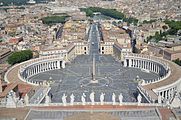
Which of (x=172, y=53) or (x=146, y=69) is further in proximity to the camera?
(x=172, y=53)

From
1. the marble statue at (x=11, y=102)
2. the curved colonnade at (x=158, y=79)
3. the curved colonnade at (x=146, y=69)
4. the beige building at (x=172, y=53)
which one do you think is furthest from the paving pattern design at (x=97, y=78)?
the marble statue at (x=11, y=102)

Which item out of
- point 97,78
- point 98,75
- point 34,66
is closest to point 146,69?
point 98,75

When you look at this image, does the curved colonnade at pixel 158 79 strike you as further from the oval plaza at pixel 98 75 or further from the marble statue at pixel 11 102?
the marble statue at pixel 11 102

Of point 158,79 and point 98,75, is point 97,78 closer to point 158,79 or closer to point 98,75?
point 98,75

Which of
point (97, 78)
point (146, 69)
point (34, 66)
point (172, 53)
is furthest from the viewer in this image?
point (172, 53)

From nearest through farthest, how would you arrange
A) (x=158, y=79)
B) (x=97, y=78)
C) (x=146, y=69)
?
(x=158, y=79) < (x=97, y=78) < (x=146, y=69)

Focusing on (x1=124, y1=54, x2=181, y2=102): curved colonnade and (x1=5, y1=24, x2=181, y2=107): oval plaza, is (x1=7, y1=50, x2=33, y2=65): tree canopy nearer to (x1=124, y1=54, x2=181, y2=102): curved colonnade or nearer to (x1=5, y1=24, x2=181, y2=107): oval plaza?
(x1=5, y1=24, x2=181, y2=107): oval plaza

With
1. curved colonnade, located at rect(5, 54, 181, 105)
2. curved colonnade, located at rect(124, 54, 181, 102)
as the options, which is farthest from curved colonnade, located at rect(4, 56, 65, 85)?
curved colonnade, located at rect(124, 54, 181, 102)

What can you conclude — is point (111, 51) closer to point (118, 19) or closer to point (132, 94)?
point (132, 94)

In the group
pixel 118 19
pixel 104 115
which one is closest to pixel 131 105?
pixel 104 115
